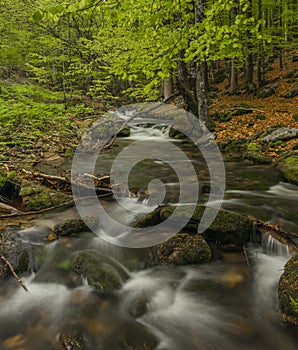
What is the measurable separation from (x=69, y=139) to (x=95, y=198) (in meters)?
4.76

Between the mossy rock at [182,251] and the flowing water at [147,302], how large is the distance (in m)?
0.10

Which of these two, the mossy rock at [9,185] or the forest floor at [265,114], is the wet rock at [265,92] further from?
the mossy rock at [9,185]

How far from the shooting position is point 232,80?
59.7ft

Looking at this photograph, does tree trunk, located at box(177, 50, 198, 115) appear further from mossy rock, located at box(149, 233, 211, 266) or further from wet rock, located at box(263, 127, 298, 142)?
mossy rock, located at box(149, 233, 211, 266)

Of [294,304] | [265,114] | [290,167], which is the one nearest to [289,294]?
[294,304]

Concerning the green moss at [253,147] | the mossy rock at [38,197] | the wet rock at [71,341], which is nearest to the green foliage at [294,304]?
the wet rock at [71,341]

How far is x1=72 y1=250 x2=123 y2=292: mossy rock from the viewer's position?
341cm

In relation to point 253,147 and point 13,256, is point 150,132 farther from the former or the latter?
point 13,256

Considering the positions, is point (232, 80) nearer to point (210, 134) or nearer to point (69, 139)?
point (210, 134)

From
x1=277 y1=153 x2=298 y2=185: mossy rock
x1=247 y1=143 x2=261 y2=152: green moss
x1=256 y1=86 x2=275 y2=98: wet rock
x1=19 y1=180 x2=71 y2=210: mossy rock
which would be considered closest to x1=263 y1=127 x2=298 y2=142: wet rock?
x1=247 y1=143 x2=261 y2=152: green moss

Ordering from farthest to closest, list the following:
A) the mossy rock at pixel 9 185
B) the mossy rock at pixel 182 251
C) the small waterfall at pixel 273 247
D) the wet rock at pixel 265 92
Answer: the wet rock at pixel 265 92
the mossy rock at pixel 9 185
the small waterfall at pixel 273 247
the mossy rock at pixel 182 251

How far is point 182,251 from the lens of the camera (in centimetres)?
378

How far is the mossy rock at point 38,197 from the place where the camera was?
5.02m

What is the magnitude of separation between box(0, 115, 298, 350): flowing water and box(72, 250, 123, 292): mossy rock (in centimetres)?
8
